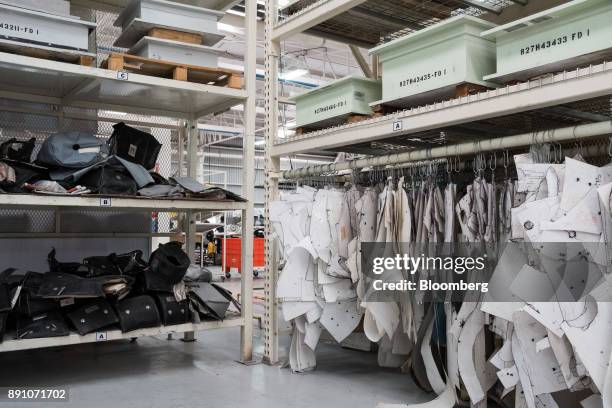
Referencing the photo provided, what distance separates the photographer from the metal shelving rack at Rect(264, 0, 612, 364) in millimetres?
2217

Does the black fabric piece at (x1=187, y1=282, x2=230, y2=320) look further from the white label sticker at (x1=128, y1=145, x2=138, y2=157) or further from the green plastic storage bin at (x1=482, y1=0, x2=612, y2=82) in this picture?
the green plastic storage bin at (x1=482, y1=0, x2=612, y2=82)

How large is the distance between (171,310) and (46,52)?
174cm

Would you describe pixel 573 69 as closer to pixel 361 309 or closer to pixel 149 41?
pixel 361 309

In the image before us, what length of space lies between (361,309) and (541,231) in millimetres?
1278

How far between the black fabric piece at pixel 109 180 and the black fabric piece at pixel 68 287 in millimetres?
538

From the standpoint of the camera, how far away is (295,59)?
1010 cm

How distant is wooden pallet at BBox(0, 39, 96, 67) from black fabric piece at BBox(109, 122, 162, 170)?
2.10 ft

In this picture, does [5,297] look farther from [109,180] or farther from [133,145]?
[133,145]

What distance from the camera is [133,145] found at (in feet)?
13.1

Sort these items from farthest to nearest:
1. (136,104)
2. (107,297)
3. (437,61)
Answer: (136,104)
(107,297)
(437,61)

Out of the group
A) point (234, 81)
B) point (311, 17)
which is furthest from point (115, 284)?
point (311, 17)

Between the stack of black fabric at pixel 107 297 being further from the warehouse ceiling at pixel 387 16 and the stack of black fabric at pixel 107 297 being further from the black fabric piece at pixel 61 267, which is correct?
the warehouse ceiling at pixel 387 16
